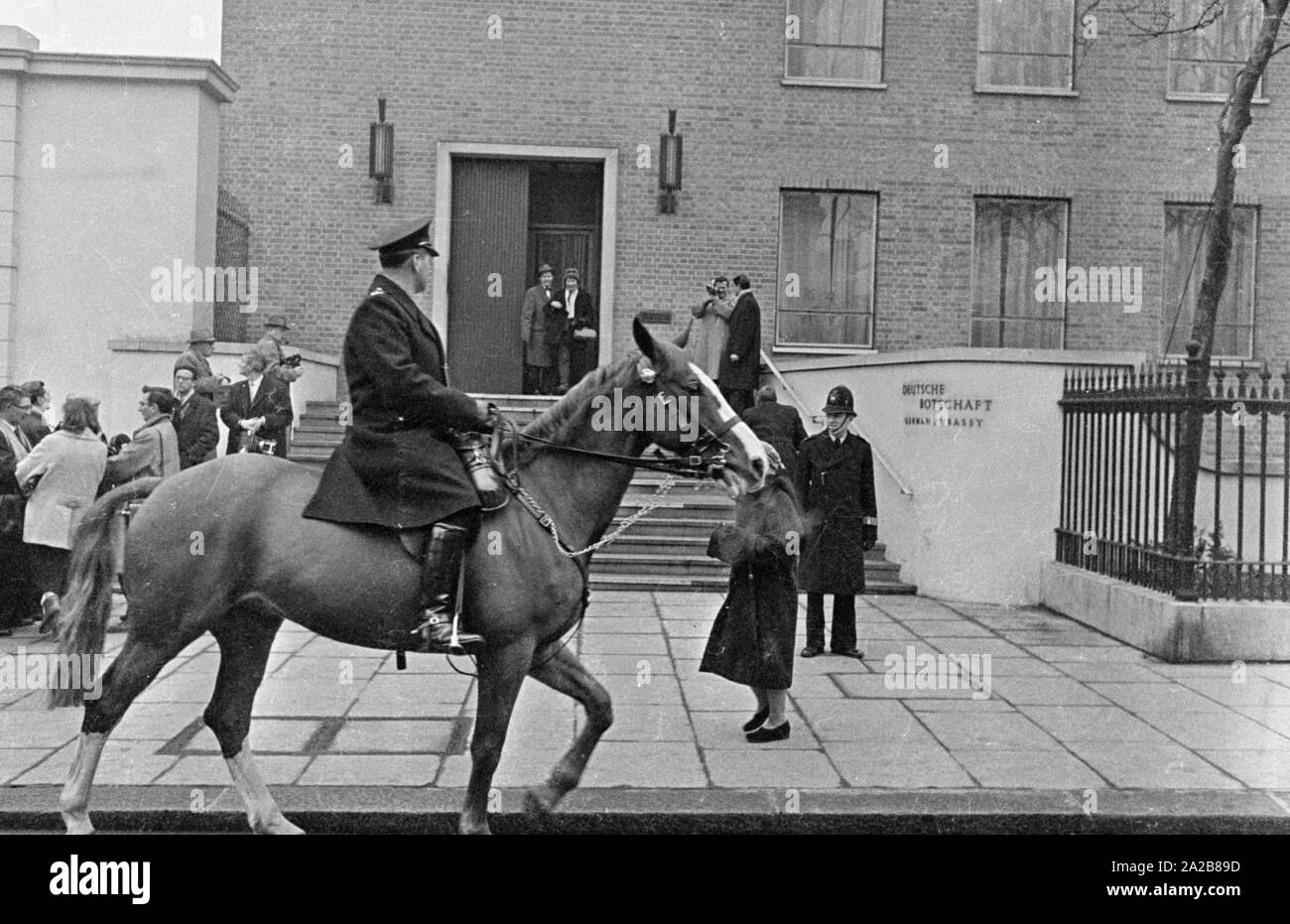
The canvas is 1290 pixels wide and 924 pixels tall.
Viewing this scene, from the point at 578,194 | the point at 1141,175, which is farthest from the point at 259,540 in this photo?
the point at 1141,175

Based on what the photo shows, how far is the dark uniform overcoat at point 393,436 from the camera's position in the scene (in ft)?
17.6

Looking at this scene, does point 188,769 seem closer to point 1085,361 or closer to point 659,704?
point 659,704

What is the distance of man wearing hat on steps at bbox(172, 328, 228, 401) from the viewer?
12.3 metres

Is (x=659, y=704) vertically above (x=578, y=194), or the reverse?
(x=578, y=194)

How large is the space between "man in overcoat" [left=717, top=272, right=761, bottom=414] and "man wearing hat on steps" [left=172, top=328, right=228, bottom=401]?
562cm

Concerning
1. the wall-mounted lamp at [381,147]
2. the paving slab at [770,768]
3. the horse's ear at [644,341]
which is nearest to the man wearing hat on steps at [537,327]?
the wall-mounted lamp at [381,147]

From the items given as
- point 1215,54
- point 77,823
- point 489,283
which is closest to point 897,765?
point 77,823

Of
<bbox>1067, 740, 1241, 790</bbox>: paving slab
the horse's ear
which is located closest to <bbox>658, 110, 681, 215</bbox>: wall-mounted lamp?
<bbox>1067, 740, 1241, 790</bbox>: paving slab

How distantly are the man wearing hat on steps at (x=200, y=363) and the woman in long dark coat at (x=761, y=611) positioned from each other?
21.9 ft

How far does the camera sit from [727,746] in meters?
7.21

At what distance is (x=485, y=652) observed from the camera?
5414 mm

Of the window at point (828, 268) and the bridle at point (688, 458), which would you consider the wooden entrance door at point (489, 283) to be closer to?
the window at point (828, 268)

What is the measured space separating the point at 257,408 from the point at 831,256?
9.45 meters
